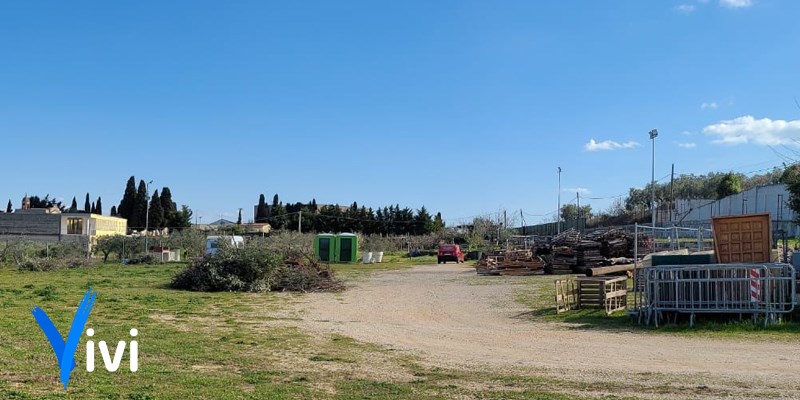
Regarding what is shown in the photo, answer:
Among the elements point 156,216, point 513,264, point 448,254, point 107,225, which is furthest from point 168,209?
point 513,264

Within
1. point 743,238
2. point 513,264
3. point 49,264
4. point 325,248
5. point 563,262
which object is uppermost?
point 743,238

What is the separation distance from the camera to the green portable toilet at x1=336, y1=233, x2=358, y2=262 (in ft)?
191

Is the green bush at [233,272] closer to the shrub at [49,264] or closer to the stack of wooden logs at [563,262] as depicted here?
the stack of wooden logs at [563,262]

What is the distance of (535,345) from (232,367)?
20.7 ft

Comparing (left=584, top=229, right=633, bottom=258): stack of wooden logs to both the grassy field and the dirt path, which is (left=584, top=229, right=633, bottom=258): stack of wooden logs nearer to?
the dirt path

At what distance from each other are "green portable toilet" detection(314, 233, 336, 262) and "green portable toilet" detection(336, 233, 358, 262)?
0.37 meters

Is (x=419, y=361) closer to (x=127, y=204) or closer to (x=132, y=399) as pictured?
(x=132, y=399)

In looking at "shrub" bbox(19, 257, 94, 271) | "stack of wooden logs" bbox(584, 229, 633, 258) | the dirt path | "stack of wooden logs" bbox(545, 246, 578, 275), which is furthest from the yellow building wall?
the dirt path

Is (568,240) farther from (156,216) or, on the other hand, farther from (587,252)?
(156,216)

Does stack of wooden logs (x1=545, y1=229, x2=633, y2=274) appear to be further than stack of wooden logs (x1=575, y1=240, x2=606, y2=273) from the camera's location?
Yes

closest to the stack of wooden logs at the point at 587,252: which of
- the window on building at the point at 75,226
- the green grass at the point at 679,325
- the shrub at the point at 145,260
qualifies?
the green grass at the point at 679,325

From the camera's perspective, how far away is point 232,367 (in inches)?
416

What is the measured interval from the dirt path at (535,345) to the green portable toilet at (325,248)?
34.0 metres

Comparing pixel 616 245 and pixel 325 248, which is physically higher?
pixel 616 245
